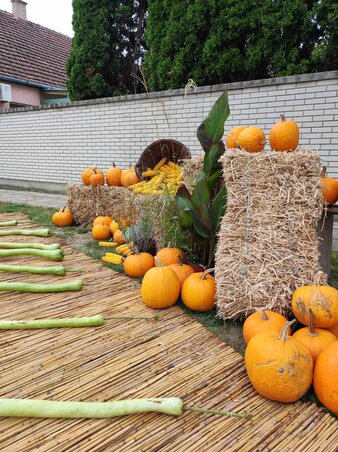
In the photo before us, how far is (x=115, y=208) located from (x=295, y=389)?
351cm

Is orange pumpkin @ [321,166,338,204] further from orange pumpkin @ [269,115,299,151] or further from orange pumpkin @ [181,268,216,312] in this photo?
orange pumpkin @ [181,268,216,312]

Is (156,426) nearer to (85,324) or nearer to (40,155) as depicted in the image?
(85,324)

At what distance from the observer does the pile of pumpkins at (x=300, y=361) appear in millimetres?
1429

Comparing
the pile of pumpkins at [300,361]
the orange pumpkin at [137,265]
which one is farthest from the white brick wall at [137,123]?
the pile of pumpkins at [300,361]

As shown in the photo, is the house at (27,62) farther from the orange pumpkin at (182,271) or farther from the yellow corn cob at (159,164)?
the orange pumpkin at (182,271)

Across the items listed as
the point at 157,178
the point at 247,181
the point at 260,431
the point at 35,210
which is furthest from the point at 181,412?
the point at 35,210

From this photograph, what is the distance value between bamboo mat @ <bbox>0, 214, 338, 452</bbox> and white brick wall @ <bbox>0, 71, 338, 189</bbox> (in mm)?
1965

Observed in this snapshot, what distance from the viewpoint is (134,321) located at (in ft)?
7.02

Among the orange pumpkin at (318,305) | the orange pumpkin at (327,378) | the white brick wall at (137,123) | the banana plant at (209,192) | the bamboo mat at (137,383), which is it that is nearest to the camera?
the bamboo mat at (137,383)

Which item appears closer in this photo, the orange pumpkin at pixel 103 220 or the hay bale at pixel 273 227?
the hay bale at pixel 273 227

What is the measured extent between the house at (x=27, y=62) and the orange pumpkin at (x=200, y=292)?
38.4 ft

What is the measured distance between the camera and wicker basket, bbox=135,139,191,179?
4.25 m

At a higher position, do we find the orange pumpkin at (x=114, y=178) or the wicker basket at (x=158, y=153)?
the wicker basket at (x=158, y=153)

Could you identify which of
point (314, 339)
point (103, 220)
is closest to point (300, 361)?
point (314, 339)
